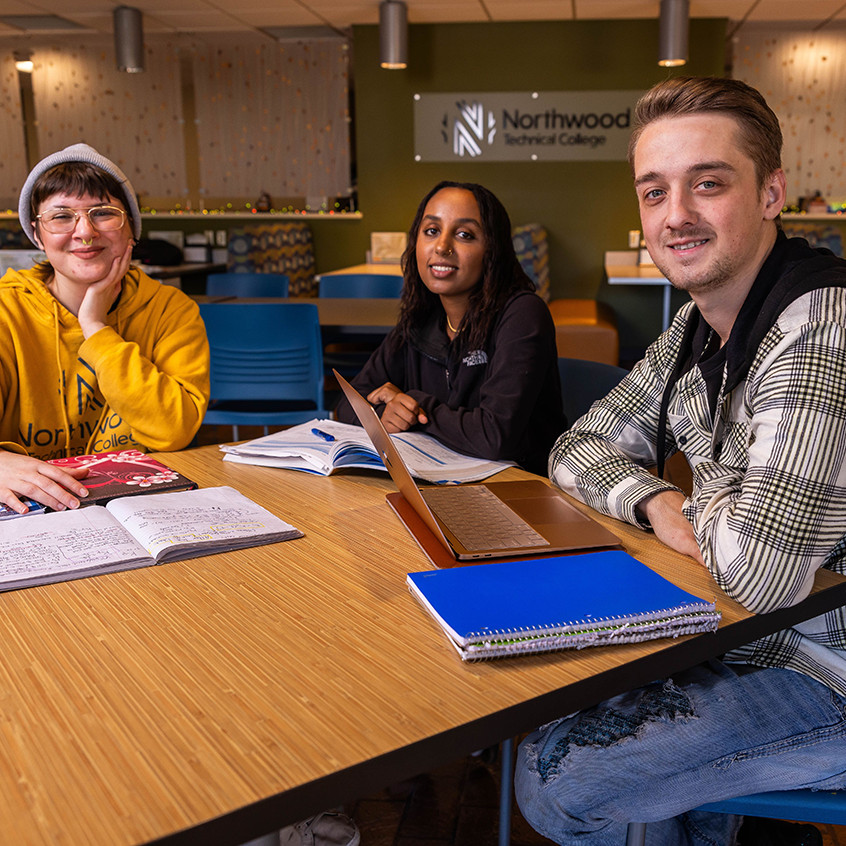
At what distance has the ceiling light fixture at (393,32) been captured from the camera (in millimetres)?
5684

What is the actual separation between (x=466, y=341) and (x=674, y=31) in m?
4.58

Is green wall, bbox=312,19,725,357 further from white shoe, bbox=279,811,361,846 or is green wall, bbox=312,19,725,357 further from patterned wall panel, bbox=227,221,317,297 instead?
white shoe, bbox=279,811,361,846

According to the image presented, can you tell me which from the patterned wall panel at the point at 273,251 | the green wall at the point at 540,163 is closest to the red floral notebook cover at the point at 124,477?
the green wall at the point at 540,163

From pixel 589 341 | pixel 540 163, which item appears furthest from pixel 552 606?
pixel 540 163

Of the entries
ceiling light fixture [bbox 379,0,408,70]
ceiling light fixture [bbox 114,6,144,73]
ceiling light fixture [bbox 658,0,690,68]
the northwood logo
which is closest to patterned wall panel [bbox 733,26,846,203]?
ceiling light fixture [bbox 658,0,690,68]

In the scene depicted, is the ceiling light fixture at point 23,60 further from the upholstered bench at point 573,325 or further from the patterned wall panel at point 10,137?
the upholstered bench at point 573,325

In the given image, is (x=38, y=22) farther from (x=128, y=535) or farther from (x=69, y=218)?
(x=128, y=535)

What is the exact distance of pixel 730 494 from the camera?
3.59 feet

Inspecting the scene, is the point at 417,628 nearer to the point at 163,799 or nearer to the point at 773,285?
the point at 163,799

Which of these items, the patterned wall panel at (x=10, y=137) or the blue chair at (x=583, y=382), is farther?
the patterned wall panel at (x=10, y=137)

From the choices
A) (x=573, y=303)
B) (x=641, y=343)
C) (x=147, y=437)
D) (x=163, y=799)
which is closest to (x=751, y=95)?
(x=163, y=799)

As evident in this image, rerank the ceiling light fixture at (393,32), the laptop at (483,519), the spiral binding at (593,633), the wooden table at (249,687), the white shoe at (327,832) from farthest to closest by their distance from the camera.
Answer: the ceiling light fixture at (393,32)
the white shoe at (327,832)
the laptop at (483,519)
the spiral binding at (593,633)
the wooden table at (249,687)

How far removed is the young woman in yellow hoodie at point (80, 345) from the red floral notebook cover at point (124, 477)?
208 millimetres

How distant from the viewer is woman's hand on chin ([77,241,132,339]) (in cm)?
174
